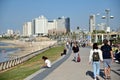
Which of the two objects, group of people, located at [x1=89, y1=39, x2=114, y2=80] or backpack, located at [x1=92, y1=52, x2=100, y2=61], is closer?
group of people, located at [x1=89, y1=39, x2=114, y2=80]

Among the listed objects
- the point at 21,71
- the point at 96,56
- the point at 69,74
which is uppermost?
the point at 96,56

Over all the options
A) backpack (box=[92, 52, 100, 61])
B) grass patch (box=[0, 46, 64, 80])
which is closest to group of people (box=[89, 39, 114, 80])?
backpack (box=[92, 52, 100, 61])

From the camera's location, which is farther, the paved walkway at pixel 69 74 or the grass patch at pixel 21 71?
the grass patch at pixel 21 71

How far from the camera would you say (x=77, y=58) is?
22.5m

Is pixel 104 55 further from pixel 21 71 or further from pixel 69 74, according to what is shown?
pixel 21 71

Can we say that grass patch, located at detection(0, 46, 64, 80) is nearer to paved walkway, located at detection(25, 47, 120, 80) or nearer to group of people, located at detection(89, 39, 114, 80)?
paved walkway, located at detection(25, 47, 120, 80)

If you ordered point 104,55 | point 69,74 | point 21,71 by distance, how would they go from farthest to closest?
point 21,71 → point 69,74 → point 104,55

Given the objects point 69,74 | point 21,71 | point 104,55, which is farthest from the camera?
point 21,71

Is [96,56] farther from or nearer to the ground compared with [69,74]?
farther from the ground

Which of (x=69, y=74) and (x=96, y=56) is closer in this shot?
(x=96, y=56)

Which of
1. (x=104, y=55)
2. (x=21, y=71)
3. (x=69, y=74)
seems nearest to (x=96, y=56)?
(x=104, y=55)

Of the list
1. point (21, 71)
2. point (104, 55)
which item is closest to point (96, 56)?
point (104, 55)

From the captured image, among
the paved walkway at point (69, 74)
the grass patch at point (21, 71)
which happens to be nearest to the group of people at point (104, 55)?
the paved walkway at point (69, 74)

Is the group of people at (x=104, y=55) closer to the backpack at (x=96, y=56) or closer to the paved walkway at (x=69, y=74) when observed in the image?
the backpack at (x=96, y=56)
